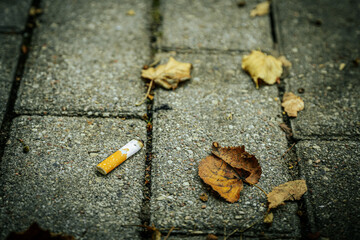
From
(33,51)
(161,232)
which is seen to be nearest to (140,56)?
(33,51)

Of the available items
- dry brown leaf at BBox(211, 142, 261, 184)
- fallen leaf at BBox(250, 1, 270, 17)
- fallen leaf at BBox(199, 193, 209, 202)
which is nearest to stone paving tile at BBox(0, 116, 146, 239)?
fallen leaf at BBox(199, 193, 209, 202)

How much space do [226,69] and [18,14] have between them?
5.60 feet

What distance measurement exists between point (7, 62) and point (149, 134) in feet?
3.84

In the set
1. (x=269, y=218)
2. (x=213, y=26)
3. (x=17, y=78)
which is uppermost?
(x=213, y=26)

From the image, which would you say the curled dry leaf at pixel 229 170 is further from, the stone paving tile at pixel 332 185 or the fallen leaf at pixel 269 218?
the stone paving tile at pixel 332 185

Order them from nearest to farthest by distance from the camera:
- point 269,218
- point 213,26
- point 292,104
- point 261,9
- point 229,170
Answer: point 269,218
point 229,170
point 292,104
point 213,26
point 261,9

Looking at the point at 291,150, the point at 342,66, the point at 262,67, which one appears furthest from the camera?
the point at 342,66

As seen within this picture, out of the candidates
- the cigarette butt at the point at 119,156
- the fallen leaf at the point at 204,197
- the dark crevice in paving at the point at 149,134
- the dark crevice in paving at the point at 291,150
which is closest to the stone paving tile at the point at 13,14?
the dark crevice in paving at the point at 149,134

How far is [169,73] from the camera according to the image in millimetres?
1976

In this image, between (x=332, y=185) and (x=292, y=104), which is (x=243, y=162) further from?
(x=292, y=104)

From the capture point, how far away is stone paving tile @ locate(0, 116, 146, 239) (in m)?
1.41

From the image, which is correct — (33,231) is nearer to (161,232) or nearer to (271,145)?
(161,232)

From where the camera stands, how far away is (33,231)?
1323mm

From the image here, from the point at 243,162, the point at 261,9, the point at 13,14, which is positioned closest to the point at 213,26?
the point at 261,9
